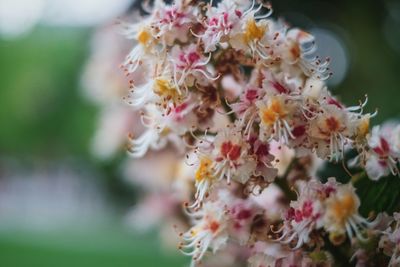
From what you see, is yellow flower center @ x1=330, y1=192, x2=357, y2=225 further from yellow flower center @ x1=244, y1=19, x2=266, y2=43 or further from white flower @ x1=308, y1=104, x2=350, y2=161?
yellow flower center @ x1=244, y1=19, x2=266, y2=43

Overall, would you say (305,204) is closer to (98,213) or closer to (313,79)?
(313,79)

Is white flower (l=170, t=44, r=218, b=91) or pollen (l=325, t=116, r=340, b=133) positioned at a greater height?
white flower (l=170, t=44, r=218, b=91)

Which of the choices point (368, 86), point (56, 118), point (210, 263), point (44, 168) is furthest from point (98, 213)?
point (210, 263)

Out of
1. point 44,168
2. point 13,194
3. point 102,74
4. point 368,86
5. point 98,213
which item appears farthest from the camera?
point 44,168

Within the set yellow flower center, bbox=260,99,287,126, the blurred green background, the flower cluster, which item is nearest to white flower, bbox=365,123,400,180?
the flower cluster

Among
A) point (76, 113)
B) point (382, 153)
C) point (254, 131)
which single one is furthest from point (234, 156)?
point (76, 113)

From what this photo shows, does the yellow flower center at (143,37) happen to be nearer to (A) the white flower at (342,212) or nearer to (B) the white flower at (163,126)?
(B) the white flower at (163,126)

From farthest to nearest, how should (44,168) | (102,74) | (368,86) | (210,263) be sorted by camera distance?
(44,168) → (368,86) → (102,74) → (210,263)
